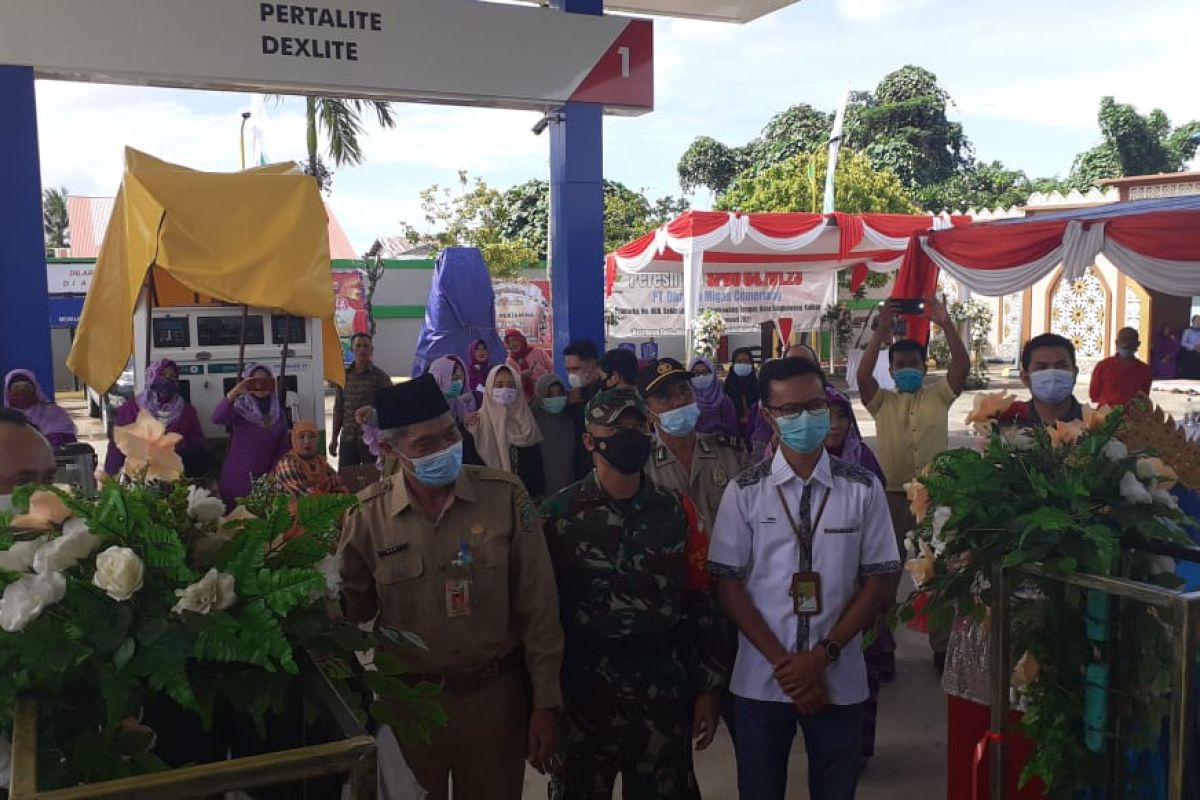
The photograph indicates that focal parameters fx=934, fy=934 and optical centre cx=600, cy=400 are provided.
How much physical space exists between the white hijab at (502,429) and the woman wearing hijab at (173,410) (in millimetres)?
1840

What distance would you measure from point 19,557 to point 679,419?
2.61 m

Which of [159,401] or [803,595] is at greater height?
[159,401]

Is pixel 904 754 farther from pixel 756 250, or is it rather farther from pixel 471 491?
pixel 756 250

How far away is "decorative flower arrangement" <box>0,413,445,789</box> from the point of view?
147 centimetres

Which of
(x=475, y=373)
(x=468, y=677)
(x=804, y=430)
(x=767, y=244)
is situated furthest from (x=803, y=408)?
(x=767, y=244)

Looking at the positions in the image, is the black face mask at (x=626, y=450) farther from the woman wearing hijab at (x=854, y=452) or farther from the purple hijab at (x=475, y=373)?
the purple hijab at (x=475, y=373)

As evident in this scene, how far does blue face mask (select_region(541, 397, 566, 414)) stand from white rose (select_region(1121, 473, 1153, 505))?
4155 millimetres

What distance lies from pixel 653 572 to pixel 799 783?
1762mm

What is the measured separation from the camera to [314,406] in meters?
→ 6.50

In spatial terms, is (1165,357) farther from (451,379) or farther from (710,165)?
(710,165)

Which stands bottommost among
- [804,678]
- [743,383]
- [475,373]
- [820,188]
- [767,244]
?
[804,678]

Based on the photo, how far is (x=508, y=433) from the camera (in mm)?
5980

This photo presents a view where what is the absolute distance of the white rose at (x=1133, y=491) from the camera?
2.20m

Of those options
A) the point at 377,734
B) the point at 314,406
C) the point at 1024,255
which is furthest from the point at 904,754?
the point at 1024,255
